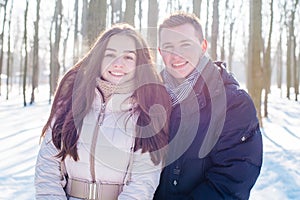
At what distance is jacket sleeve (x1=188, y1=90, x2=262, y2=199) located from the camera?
79.3 inches

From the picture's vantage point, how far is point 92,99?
7.12 feet

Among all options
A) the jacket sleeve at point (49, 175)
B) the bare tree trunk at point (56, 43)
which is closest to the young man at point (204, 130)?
the jacket sleeve at point (49, 175)

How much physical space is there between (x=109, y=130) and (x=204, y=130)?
51cm

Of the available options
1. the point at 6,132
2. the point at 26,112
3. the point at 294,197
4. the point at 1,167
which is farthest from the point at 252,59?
the point at 26,112

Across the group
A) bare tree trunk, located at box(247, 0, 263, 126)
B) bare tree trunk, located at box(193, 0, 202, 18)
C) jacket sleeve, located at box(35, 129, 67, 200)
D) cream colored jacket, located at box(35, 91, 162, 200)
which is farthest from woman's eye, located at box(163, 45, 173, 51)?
bare tree trunk, located at box(193, 0, 202, 18)

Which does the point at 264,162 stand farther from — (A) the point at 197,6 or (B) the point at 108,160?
(B) the point at 108,160

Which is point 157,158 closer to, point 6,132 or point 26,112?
point 6,132

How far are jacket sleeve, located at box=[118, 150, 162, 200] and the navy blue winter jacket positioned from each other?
13cm

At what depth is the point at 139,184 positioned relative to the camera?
202 centimetres

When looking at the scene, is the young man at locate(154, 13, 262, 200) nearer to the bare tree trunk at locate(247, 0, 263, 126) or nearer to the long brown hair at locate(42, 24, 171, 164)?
the long brown hair at locate(42, 24, 171, 164)

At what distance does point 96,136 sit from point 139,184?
1.11 feet

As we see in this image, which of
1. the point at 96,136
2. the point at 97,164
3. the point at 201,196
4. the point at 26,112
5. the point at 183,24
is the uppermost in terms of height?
the point at 183,24

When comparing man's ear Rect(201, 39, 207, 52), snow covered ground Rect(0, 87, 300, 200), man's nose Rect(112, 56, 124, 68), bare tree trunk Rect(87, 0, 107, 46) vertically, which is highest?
bare tree trunk Rect(87, 0, 107, 46)

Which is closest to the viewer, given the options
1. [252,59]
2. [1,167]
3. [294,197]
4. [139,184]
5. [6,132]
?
[139,184]
